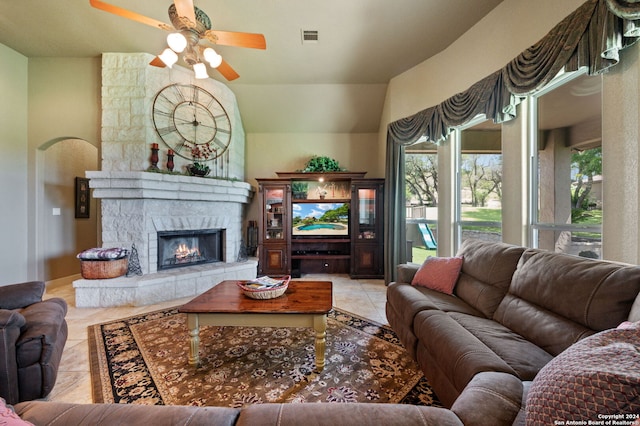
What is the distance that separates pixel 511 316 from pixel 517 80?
2.01m

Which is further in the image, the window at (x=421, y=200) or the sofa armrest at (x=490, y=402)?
the window at (x=421, y=200)

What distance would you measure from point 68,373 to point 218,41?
2.83 m

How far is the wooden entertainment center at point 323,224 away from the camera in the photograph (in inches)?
167

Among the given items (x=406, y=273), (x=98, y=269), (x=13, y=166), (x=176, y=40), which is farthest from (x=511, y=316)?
(x=13, y=166)

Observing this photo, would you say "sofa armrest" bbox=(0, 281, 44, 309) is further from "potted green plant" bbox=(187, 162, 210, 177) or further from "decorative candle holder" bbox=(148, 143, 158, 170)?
"potted green plant" bbox=(187, 162, 210, 177)

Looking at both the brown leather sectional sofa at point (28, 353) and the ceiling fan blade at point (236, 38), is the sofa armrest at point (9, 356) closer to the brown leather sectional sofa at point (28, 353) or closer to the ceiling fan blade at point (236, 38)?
the brown leather sectional sofa at point (28, 353)

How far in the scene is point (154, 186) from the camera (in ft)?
10.3

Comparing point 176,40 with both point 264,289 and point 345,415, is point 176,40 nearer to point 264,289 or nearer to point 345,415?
point 264,289

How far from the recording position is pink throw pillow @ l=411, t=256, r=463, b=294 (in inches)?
86.1

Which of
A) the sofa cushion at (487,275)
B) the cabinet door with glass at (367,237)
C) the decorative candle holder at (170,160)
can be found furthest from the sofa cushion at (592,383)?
the decorative candle holder at (170,160)

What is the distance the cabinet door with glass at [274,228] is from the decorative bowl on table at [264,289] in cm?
217

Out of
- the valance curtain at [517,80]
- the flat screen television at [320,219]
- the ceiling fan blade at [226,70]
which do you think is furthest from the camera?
the flat screen television at [320,219]

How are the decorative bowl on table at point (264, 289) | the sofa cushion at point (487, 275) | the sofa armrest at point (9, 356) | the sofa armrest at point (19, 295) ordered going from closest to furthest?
1. the sofa armrest at point (9, 356)
2. the sofa armrest at point (19, 295)
3. the sofa cushion at point (487, 275)
4. the decorative bowl on table at point (264, 289)

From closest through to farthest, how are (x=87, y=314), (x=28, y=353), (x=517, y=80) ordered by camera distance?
(x=28, y=353) → (x=517, y=80) → (x=87, y=314)
